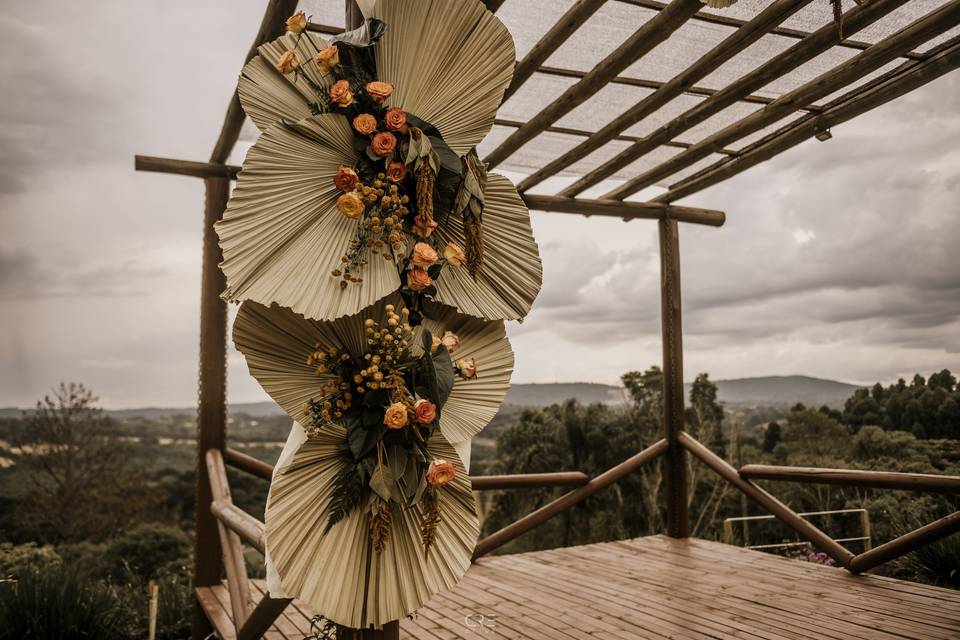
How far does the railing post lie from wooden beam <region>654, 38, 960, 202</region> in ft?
9.21

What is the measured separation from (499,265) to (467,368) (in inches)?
11.7

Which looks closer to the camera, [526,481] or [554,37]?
[554,37]

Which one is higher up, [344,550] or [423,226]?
[423,226]

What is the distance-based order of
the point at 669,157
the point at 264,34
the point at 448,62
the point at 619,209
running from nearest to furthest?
the point at 448,62, the point at 264,34, the point at 669,157, the point at 619,209

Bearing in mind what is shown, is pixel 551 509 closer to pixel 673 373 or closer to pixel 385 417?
pixel 673 373

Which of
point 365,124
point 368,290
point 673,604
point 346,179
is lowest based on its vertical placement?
point 673,604

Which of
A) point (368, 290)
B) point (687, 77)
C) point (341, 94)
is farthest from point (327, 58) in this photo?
point (687, 77)

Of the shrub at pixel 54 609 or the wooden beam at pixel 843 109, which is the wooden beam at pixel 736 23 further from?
the shrub at pixel 54 609

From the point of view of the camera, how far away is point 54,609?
13.1 ft

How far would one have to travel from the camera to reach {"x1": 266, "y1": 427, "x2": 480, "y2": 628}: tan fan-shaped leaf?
1554 millimetres

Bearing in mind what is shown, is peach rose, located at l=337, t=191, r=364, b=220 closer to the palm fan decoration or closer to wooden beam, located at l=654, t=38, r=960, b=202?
the palm fan decoration

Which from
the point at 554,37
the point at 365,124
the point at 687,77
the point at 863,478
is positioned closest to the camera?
the point at 365,124

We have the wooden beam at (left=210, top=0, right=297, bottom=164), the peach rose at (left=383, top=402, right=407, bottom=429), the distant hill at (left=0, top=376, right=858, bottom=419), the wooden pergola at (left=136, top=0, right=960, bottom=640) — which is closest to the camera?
the peach rose at (left=383, top=402, right=407, bottom=429)

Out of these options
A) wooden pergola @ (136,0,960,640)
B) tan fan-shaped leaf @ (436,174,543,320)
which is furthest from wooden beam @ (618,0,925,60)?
tan fan-shaped leaf @ (436,174,543,320)
